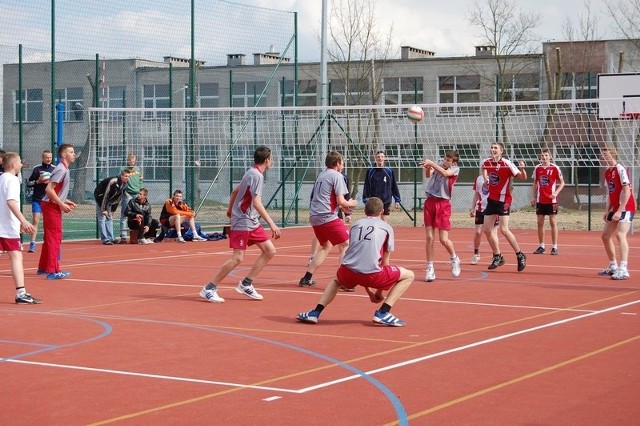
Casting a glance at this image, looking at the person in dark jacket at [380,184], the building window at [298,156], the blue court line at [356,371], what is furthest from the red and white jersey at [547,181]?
the blue court line at [356,371]

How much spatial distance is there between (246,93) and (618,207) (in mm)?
31712

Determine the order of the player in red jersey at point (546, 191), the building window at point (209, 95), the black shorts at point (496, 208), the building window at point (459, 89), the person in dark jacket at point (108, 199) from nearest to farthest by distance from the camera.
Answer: the black shorts at point (496, 208) < the player in red jersey at point (546, 191) < the person in dark jacket at point (108, 199) < the building window at point (209, 95) < the building window at point (459, 89)

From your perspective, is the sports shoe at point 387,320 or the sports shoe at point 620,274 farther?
the sports shoe at point 620,274

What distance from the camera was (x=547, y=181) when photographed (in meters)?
20.7

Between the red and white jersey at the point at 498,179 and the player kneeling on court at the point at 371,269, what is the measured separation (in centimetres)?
619

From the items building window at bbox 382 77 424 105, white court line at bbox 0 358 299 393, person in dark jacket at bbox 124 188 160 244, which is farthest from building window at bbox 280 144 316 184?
white court line at bbox 0 358 299 393

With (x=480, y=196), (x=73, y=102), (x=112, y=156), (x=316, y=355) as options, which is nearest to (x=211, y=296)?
(x=316, y=355)

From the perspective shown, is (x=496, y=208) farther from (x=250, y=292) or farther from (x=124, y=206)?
(x=124, y=206)

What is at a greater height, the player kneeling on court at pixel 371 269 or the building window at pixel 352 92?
the building window at pixel 352 92

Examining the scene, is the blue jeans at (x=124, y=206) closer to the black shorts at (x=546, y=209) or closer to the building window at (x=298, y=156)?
the building window at (x=298, y=156)

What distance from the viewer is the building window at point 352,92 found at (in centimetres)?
4592

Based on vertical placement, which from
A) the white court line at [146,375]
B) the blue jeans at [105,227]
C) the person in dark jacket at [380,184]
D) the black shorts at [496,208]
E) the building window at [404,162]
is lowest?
the white court line at [146,375]

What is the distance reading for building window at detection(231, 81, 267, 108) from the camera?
43781 mm

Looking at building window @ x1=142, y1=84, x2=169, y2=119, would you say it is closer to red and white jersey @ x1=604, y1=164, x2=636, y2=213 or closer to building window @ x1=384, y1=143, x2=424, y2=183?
building window @ x1=384, y1=143, x2=424, y2=183
